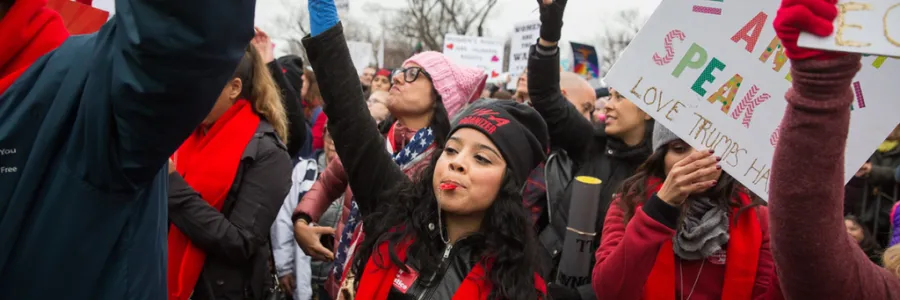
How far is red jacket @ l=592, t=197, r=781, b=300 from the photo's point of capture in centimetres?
230

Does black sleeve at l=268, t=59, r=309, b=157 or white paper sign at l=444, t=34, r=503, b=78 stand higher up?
black sleeve at l=268, t=59, r=309, b=157

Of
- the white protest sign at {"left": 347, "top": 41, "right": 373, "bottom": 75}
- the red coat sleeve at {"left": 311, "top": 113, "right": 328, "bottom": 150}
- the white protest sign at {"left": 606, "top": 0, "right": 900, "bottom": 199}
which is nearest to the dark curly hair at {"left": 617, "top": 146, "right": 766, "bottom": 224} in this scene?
the white protest sign at {"left": 606, "top": 0, "right": 900, "bottom": 199}

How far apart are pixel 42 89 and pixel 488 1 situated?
3903 centimetres

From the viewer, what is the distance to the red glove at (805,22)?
1.23 metres

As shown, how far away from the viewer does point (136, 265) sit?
1375 millimetres

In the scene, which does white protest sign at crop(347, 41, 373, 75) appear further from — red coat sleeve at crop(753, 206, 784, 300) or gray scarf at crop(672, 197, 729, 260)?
red coat sleeve at crop(753, 206, 784, 300)

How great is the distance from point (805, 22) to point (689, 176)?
39.5 inches

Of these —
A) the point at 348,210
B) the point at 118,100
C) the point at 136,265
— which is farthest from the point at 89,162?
the point at 348,210

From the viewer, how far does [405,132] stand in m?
3.42

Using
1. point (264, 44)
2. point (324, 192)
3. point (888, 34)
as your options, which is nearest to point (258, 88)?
point (324, 192)

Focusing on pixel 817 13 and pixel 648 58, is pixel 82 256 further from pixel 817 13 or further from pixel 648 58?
pixel 648 58

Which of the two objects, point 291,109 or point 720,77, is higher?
point 720,77

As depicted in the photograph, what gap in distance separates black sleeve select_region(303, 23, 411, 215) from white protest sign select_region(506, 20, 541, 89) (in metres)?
6.89

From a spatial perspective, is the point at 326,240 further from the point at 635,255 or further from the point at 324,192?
the point at 635,255
